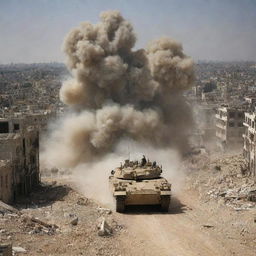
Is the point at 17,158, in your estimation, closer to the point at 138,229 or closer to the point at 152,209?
the point at 152,209

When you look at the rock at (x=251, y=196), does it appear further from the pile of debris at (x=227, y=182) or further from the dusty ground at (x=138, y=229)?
the dusty ground at (x=138, y=229)

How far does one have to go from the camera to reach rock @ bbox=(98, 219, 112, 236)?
663 inches

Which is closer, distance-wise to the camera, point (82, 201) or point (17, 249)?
point (17, 249)

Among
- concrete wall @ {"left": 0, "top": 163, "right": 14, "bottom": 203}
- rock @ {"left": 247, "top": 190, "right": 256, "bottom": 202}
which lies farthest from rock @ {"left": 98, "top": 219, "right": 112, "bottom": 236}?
rock @ {"left": 247, "top": 190, "right": 256, "bottom": 202}

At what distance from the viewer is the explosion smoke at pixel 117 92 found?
37.0 meters

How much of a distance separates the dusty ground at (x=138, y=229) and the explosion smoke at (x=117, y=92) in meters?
13.1

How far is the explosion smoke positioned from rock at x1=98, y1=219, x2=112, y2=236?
18.8m

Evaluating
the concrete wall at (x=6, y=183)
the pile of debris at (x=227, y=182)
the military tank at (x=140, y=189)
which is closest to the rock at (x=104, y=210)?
the military tank at (x=140, y=189)

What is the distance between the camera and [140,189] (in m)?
20.9

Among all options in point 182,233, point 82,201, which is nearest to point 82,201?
point 82,201

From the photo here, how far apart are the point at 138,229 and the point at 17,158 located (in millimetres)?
8126

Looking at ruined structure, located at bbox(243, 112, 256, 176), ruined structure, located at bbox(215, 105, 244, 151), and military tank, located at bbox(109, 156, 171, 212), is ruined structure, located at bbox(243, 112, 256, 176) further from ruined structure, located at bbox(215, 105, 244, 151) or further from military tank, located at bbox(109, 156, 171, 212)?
military tank, located at bbox(109, 156, 171, 212)

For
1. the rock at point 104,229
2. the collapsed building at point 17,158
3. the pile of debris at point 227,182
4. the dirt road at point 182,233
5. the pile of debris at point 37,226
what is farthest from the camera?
the collapsed building at point 17,158

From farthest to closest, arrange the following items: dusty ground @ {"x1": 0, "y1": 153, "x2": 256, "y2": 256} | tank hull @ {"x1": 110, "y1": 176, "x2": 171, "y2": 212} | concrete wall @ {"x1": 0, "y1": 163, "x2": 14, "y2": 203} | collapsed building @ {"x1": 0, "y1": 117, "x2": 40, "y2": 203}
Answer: collapsed building @ {"x1": 0, "y1": 117, "x2": 40, "y2": 203}, concrete wall @ {"x1": 0, "y1": 163, "x2": 14, "y2": 203}, tank hull @ {"x1": 110, "y1": 176, "x2": 171, "y2": 212}, dusty ground @ {"x1": 0, "y1": 153, "x2": 256, "y2": 256}
